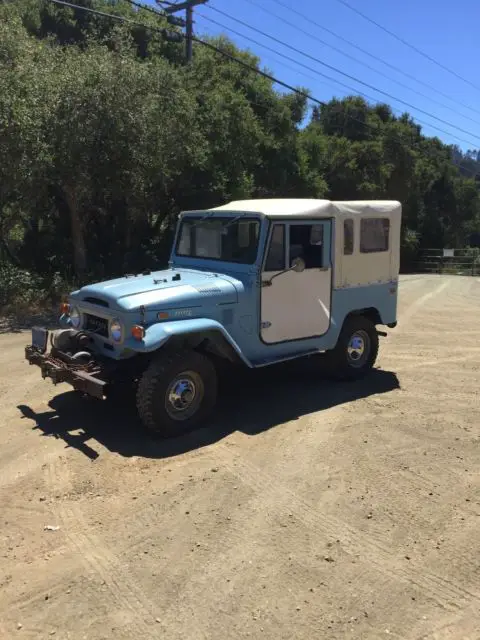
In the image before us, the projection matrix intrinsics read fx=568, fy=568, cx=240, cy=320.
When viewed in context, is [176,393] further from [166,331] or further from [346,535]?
[346,535]

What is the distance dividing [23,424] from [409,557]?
3780 mm

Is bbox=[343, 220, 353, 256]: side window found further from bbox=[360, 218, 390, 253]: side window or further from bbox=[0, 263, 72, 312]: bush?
bbox=[0, 263, 72, 312]: bush

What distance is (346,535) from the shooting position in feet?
12.3

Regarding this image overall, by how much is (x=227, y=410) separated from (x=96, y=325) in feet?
5.38

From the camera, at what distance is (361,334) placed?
7227 mm

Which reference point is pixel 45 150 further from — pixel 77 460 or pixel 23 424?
pixel 77 460

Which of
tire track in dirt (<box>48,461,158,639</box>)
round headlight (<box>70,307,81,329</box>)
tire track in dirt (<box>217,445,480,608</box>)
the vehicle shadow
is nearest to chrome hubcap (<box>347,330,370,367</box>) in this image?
the vehicle shadow

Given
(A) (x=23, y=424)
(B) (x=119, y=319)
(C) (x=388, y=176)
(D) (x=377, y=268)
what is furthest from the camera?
(C) (x=388, y=176)

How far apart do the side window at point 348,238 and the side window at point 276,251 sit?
1037 mm

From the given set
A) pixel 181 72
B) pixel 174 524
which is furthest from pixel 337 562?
pixel 181 72

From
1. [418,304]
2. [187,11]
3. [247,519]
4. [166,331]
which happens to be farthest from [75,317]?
[187,11]

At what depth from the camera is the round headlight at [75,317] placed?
A: 19.1 feet

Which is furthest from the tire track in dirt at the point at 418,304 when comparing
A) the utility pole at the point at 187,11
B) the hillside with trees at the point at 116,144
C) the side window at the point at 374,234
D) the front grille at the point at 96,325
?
the utility pole at the point at 187,11

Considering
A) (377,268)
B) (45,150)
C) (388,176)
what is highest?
(388,176)
